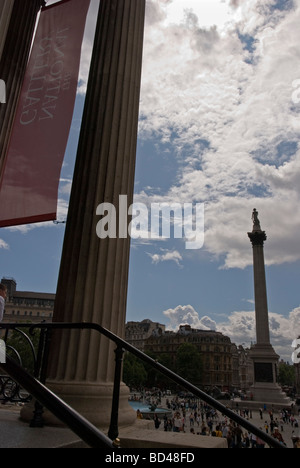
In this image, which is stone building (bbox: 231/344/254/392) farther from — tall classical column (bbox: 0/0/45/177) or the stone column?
tall classical column (bbox: 0/0/45/177)

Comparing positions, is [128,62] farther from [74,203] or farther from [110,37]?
[74,203]

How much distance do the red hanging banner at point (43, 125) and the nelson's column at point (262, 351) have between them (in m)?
45.6

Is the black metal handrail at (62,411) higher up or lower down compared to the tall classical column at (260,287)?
lower down

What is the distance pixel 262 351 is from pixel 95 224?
1855 inches

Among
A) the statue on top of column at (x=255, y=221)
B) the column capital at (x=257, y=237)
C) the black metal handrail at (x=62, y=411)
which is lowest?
the black metal handrail at (x=62, y=411)

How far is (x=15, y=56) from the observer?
9.18 m

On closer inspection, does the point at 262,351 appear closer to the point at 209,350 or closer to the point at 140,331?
the point at 209,350

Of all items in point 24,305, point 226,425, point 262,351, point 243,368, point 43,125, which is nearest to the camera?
point 43,125

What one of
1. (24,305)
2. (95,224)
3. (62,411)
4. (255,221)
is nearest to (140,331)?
(24,305)

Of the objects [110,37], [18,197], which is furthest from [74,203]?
[110,37]

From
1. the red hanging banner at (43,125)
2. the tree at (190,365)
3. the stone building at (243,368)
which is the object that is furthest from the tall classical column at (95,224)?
the stone building at (243,368)

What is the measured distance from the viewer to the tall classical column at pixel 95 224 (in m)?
5.05

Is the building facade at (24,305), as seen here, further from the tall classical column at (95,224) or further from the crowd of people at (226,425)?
the tall classical column at (95,224)

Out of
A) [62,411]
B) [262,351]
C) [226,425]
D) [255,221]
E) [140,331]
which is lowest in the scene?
[226,425]
